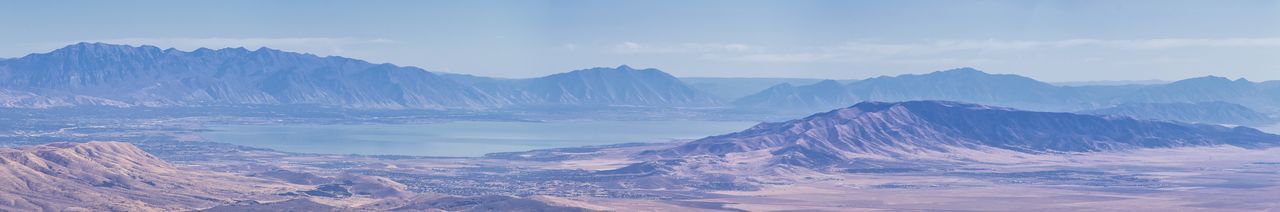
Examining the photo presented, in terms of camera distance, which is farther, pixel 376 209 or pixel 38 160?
pixel 38 160

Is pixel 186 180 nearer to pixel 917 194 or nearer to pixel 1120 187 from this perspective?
pixel 917 194

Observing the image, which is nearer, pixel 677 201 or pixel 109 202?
pixel 109 202

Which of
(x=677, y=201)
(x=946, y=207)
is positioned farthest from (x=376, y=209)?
(x=946, y=207)

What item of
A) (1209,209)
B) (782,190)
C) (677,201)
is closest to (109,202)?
(677,201)

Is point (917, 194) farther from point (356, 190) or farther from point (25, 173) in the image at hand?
point (25, 173)

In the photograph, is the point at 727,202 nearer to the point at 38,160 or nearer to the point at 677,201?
the point at 677,201

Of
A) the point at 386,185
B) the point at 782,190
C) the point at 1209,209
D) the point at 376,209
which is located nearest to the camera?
the point at 376,209

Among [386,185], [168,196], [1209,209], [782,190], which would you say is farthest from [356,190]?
[1209,209]

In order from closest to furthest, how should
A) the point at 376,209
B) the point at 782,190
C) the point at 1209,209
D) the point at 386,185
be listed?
the point at 376,209 → the point at 1209,209 → the point at 386,185 → the point at 782,190
